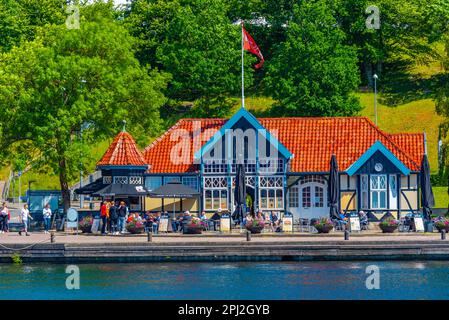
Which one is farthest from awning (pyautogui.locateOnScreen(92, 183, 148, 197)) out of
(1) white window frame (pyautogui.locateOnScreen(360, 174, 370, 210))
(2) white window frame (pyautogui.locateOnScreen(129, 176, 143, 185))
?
(1) white window frame (pyautogui.locateOnScreen(360, 174, 370, 210))

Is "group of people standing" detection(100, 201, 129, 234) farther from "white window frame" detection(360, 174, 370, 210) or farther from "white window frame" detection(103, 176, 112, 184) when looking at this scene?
"white window frame" detection(360, 174, 370, 210)

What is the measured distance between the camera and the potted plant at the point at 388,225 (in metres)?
62.9

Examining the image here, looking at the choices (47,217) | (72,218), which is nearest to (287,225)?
(72,218)

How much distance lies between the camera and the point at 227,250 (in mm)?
58094

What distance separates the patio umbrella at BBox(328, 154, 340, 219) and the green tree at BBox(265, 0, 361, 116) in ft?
110

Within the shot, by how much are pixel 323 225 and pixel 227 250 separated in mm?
6521

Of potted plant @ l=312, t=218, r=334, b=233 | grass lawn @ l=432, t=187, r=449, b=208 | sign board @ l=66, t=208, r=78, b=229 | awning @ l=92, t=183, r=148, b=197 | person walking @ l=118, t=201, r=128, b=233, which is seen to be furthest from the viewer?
grass lawn @ l=432, t=187, r=449, b=208

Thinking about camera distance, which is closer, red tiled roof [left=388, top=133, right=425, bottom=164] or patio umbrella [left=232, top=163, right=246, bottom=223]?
patio umbrella [left=232, top=163, right=246, bottom=223]

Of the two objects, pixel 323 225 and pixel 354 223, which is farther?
pixel 354 223

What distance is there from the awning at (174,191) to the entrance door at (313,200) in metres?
6.43

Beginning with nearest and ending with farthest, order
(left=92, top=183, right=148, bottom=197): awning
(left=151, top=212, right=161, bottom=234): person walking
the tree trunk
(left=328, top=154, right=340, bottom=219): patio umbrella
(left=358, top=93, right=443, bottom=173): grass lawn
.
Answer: (left=328, top=154, right=340, bottom=219): patio umbrella → (left=151, top=212, right=161, bottom=234): person walking → (left=92, top=183, right=148, bottom=197): awning → the tree trunk → (left=358, top=93, right=443, bottom=173): grass lawn

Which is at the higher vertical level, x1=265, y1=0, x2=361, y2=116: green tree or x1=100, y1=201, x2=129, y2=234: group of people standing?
x1=265, y1=0, x2=361, y2=116: green tree

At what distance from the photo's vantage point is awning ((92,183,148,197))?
222 feet

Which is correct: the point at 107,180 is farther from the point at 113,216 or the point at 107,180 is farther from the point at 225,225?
the point at 225,225
